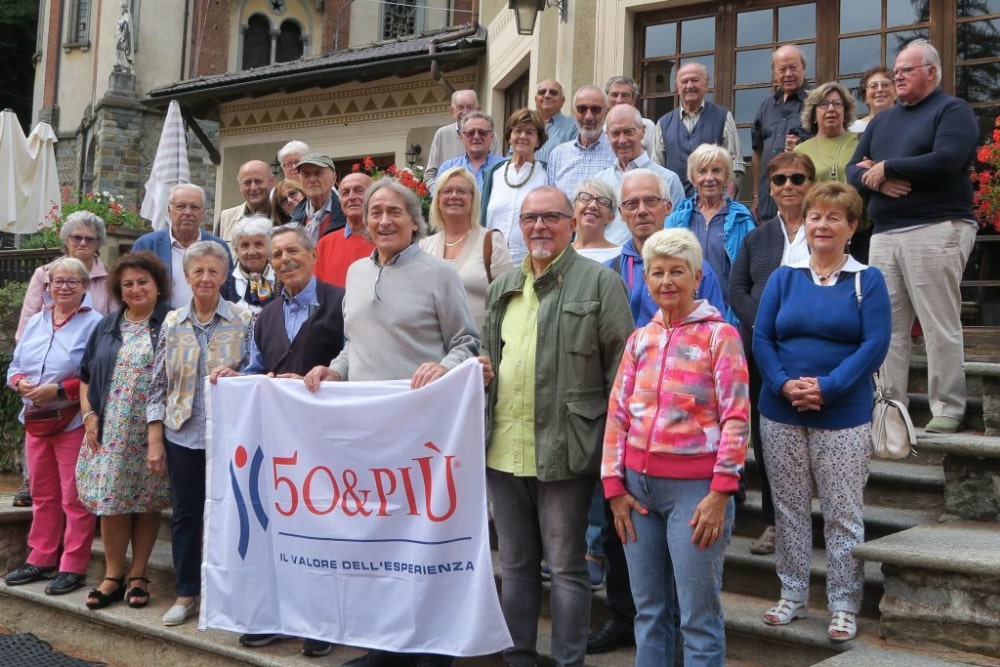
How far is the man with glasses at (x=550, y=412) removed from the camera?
395cm

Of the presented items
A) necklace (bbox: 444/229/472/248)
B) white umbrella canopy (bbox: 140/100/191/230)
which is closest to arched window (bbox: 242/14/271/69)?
white umbrella canopy (bbox: 140/100/191/230)

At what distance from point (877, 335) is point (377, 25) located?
84.9ft

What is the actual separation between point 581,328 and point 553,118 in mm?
3861

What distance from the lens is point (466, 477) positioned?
4156mm

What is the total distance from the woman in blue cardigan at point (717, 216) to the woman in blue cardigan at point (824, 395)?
97 cm

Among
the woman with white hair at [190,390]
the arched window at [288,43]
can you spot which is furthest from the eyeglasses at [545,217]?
the arched window at [288,43]

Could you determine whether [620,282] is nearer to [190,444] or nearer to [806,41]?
[190,444]

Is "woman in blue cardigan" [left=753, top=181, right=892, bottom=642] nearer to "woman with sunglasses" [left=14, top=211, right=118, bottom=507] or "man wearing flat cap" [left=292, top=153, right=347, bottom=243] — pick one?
"man wearing flat cap" [left=292, top=153, right=347, bottom=243]

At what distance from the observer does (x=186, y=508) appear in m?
5.23

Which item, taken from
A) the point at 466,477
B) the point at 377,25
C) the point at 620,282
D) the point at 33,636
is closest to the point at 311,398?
the point at 466,477

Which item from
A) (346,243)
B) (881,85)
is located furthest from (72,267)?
(881,85)

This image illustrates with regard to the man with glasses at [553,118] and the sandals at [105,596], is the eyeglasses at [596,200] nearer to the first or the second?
the man with glasses at [553,118]

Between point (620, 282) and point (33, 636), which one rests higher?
point (620, 282)

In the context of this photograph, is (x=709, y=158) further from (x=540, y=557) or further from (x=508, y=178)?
(x=540, y=557)
